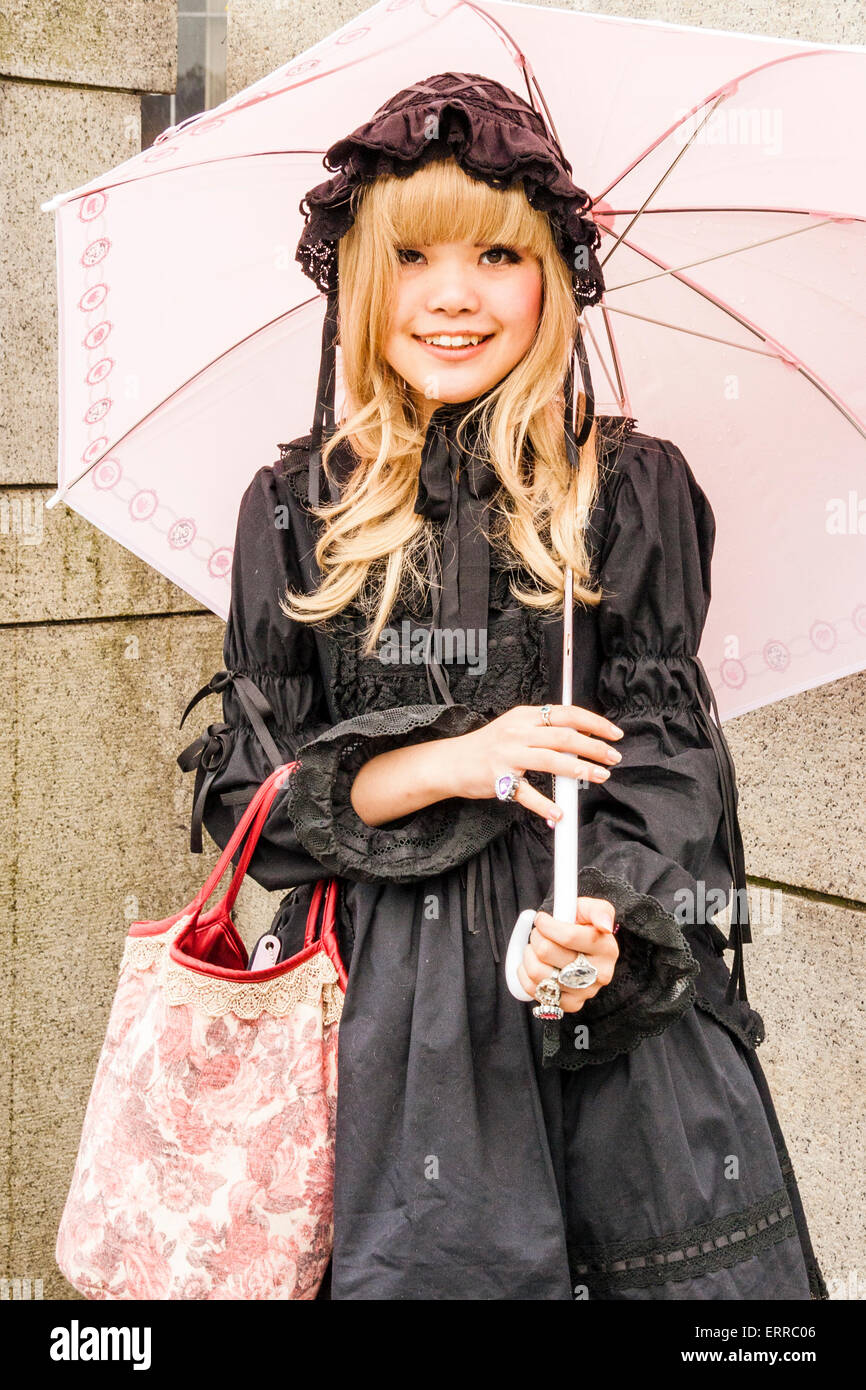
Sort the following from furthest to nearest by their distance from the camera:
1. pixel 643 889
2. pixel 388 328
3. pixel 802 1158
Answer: pixel 802 1158 < pixel 388 328 < pixel 643 889

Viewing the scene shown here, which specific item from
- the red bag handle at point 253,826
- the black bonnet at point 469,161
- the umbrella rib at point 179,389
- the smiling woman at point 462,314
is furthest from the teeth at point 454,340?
the red bag handle at point 253,826

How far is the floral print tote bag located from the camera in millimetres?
1696

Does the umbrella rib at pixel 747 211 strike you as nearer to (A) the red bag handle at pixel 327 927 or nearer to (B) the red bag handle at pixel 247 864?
(B) the red bag handle at pixel 247 864

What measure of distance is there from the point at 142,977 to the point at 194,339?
976mm

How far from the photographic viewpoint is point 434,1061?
1.64m

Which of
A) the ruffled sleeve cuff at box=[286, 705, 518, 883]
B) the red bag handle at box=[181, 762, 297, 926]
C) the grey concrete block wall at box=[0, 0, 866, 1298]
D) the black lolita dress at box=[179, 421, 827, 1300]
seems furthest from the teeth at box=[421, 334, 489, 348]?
the grey concrete block wall at box=[0, 0, 866, 1298]

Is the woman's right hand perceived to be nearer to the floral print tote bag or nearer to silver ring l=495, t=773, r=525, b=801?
silver ring l=495, t=773, r=525, b=801

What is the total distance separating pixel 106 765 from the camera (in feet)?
10.4

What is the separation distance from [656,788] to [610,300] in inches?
31.1

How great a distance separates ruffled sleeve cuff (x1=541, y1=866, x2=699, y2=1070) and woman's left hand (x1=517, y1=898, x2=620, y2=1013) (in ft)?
0.11

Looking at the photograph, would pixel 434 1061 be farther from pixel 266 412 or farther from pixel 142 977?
pixel 266 412

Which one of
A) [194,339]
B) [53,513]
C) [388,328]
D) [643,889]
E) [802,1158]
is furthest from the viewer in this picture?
[53,513]
